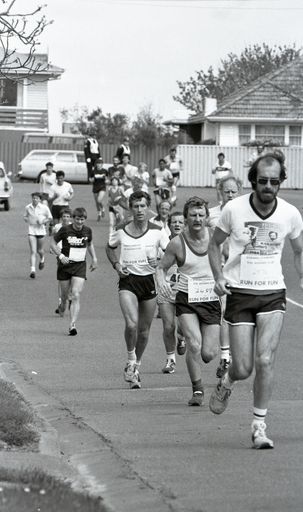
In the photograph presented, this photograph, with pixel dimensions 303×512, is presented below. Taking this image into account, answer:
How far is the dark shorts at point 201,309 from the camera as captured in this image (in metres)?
12.2

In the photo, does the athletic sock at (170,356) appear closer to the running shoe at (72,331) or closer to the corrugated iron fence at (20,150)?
the running shoe at (72,331)

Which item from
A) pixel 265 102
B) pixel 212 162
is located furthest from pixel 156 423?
pixel 265 102

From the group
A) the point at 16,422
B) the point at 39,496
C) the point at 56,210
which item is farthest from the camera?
the point at 56,210

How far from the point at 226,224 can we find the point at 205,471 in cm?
196

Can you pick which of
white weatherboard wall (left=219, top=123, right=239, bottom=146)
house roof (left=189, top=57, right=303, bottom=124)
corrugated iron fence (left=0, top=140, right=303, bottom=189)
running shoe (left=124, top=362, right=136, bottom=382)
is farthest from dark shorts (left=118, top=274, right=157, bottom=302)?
white weatherboard wall (left=219, top=123, right=239, bottom=146)

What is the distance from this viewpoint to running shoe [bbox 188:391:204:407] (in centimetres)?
1203

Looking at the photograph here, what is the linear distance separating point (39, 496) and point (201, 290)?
4.97 m

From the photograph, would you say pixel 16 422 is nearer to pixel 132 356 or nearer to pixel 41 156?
pixel 132 356

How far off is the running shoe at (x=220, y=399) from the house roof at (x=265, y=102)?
2197 inches

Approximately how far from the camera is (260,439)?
31.3ft

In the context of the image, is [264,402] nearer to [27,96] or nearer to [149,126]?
[27,96]

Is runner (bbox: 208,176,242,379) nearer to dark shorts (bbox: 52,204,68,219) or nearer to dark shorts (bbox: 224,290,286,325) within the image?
dark shorts (bbox: 224,290,286,325)

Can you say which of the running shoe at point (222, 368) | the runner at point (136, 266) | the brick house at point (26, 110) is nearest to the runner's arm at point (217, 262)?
the running shoe at point (222, 368)

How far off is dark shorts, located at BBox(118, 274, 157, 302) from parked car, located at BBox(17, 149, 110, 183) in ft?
139
